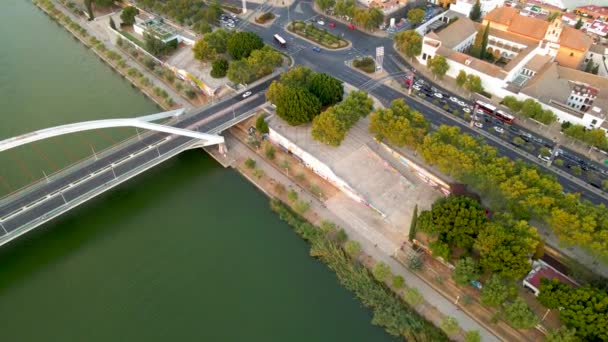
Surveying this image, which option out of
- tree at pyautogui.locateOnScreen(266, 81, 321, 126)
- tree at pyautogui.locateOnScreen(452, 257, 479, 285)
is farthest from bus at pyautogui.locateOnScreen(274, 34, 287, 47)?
tree at pyautogui.locateOnScreen(452, 257, 479, 285)

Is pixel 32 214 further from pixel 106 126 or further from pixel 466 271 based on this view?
pixel 466 271

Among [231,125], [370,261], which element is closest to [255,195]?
[231,125]

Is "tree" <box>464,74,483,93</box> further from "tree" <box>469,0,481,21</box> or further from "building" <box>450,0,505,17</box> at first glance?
"building" <box>450,0,505,17</box>

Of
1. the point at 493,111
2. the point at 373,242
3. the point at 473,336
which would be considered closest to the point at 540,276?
the point at 473,336

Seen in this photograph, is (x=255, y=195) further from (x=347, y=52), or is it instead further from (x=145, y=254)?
(x=347, y=52)

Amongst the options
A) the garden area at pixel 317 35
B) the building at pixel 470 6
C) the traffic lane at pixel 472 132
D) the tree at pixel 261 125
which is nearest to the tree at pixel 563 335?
the traffic lane at pixel 472 132
